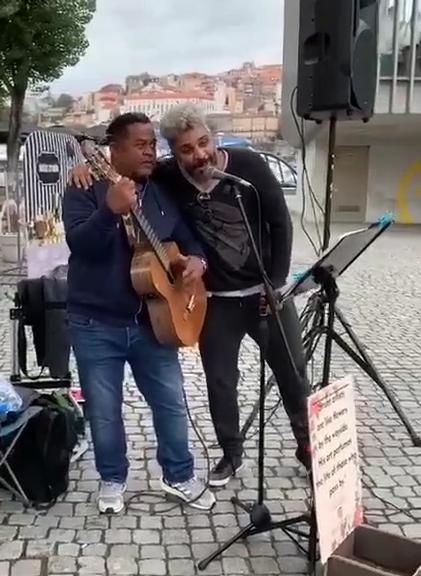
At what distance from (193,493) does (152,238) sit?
3.88 ft

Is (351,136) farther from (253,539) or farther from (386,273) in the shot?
(253,539)

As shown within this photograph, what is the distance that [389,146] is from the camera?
1912cm

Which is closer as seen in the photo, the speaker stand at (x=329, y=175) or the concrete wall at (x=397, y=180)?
the speaker stand at (x=329, y=175)

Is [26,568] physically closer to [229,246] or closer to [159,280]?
[159,280]

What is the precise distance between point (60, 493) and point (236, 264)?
130 cm

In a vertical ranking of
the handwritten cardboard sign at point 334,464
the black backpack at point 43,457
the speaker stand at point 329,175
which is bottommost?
the black backpack at point 43,457

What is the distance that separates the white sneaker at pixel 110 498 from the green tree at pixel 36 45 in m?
8.31

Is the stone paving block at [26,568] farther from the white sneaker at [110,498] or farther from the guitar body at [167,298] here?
the guitar body at [167,298]

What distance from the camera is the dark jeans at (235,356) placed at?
3.21 m

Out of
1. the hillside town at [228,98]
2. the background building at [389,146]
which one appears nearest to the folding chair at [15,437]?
the hillside town at [228,98]

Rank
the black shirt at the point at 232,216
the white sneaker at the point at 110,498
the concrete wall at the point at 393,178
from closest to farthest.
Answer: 1. the black shirt at the point at 232,216
2. the white sneaker at the point at 110,498
3. the concrete wall at the point at 393,178

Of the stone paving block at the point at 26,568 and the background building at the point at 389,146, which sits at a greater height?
the background building at the point at 389,146

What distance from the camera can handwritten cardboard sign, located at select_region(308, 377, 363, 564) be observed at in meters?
2.42

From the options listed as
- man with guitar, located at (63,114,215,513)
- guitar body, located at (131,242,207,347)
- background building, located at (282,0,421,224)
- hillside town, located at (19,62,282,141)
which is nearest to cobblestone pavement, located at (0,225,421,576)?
man with guitar, located at (63,114,215,513)
